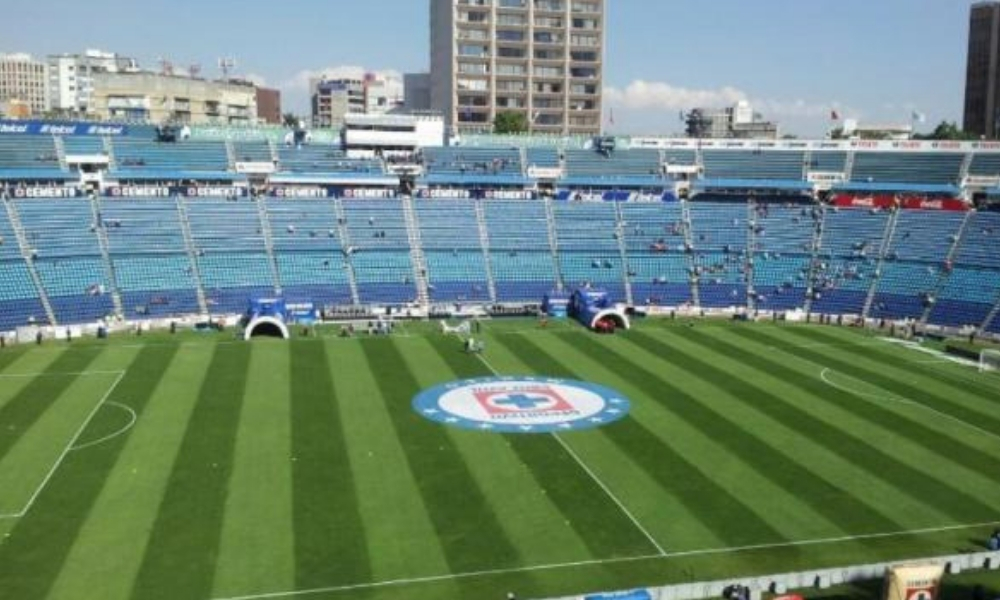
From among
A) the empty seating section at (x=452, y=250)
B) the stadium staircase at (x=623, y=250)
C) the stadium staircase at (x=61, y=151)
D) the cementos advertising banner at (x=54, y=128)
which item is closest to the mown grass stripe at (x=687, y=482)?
the stadium staircase at (x=623, y=250)

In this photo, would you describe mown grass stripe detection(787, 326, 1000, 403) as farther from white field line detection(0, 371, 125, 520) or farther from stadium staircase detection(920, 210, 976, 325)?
white field line detection(0, 371, 125, 520)

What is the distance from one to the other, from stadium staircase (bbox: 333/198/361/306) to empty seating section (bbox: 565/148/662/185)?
92.3 feet

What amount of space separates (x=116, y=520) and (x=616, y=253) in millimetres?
66138

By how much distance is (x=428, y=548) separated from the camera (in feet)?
111

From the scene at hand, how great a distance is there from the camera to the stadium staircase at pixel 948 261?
8188 centimetres

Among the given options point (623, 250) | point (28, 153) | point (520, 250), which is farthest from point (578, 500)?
point (28, 153)

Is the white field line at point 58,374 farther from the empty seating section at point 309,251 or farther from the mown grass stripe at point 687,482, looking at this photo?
the mown grass stripe at point 687,482

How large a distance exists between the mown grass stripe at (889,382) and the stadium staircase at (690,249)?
1476 centimetres

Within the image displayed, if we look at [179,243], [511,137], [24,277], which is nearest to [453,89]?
[511,137]

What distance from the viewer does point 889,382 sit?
194ft

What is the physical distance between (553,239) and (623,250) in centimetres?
735

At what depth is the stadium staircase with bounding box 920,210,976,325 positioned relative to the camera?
269ft

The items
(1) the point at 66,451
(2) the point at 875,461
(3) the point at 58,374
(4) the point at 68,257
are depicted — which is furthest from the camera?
(4) the point at 68,257

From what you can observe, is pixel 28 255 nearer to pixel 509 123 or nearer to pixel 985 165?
pixel 509 123
